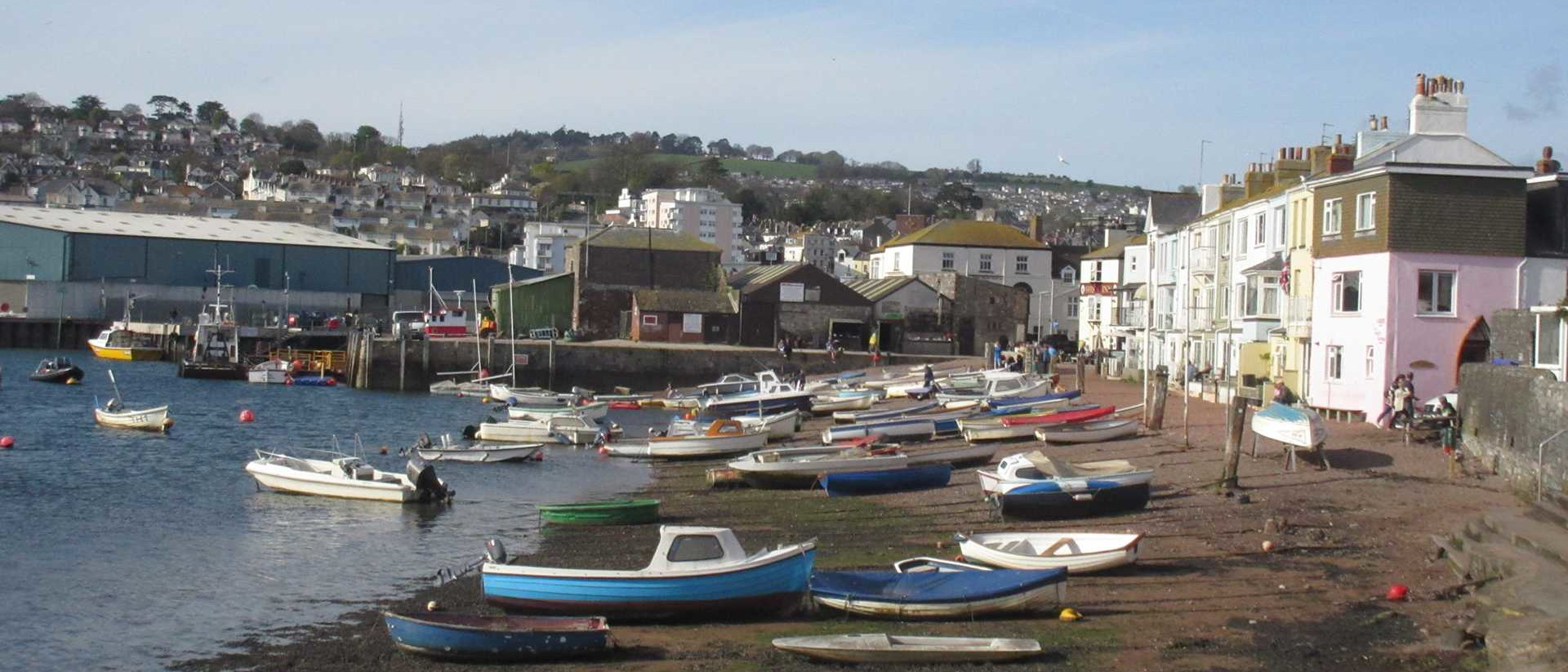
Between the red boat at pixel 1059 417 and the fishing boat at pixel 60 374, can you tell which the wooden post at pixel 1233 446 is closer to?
the red boat at pixel 1059 417

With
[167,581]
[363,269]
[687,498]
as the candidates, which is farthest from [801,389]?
[363,269]

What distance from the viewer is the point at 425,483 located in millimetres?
32625

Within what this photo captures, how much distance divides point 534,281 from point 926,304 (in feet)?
78.2

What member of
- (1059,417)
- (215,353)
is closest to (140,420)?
(1059,417)

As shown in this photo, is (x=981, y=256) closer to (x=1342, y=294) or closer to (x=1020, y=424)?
(x=1020, y=424)

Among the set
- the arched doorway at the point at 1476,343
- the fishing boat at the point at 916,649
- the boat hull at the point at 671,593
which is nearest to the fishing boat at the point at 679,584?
the boat hull at the point at 671,593

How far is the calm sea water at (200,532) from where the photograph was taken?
21.0 metres

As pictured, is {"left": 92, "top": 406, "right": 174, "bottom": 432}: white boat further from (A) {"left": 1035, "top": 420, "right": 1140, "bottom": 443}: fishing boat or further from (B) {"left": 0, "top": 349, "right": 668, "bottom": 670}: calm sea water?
(A) {"left": 1035, "top": 420, "right": 1140, "bottom": 443}: fishing boat

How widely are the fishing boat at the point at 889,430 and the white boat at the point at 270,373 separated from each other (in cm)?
4345

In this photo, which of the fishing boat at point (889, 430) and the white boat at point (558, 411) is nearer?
the fishing boat at point (889, 430)

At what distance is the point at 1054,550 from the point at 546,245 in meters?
136

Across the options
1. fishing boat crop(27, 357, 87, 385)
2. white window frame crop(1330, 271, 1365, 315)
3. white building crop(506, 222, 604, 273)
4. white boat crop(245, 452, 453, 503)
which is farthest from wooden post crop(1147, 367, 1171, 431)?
white building crop(506, 222, 604, 273)

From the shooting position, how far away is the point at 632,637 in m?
18.8

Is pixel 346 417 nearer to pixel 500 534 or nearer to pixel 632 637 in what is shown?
pixel 500 534
